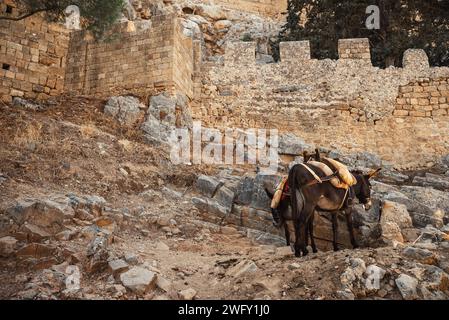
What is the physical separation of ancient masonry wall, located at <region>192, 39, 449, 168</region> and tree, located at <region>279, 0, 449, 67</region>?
1.95 m

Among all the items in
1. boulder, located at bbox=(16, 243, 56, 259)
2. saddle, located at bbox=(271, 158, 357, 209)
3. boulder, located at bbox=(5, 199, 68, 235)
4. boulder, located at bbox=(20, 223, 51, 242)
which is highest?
saddle, located at bbox=(271, 158, 357, 209)

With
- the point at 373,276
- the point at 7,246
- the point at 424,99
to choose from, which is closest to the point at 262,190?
the point at 373,276

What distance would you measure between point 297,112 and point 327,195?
308 inches

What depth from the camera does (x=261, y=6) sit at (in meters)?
25.6

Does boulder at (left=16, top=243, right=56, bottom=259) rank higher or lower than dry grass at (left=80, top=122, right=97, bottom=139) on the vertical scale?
lower

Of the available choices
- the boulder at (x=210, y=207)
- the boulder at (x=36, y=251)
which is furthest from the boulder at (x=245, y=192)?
the boulder at (x=36, y=251)

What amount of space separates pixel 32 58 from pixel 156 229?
8.40 m

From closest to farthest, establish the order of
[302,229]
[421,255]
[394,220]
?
[421,255]
[302,229]
[394,220]

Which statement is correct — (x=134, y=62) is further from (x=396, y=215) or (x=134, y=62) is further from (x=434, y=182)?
(x=434, y=182)

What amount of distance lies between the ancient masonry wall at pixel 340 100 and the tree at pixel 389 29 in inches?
76.7

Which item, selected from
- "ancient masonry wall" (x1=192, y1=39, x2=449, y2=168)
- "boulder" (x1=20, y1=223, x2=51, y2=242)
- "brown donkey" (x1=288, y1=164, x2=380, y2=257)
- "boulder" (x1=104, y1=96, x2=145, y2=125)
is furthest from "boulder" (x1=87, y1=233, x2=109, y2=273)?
"ancient masonry wall" (x1=192, y1=39, x2=449, y2=168)

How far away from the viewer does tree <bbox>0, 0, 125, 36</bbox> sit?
1045cm

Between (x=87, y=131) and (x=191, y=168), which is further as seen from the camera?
(x=87, y=131)

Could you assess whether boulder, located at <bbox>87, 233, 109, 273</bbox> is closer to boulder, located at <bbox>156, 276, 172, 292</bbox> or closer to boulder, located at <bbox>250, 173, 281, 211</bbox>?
boulder, located at <bbox>156, 276, 172, 292</bbox>
